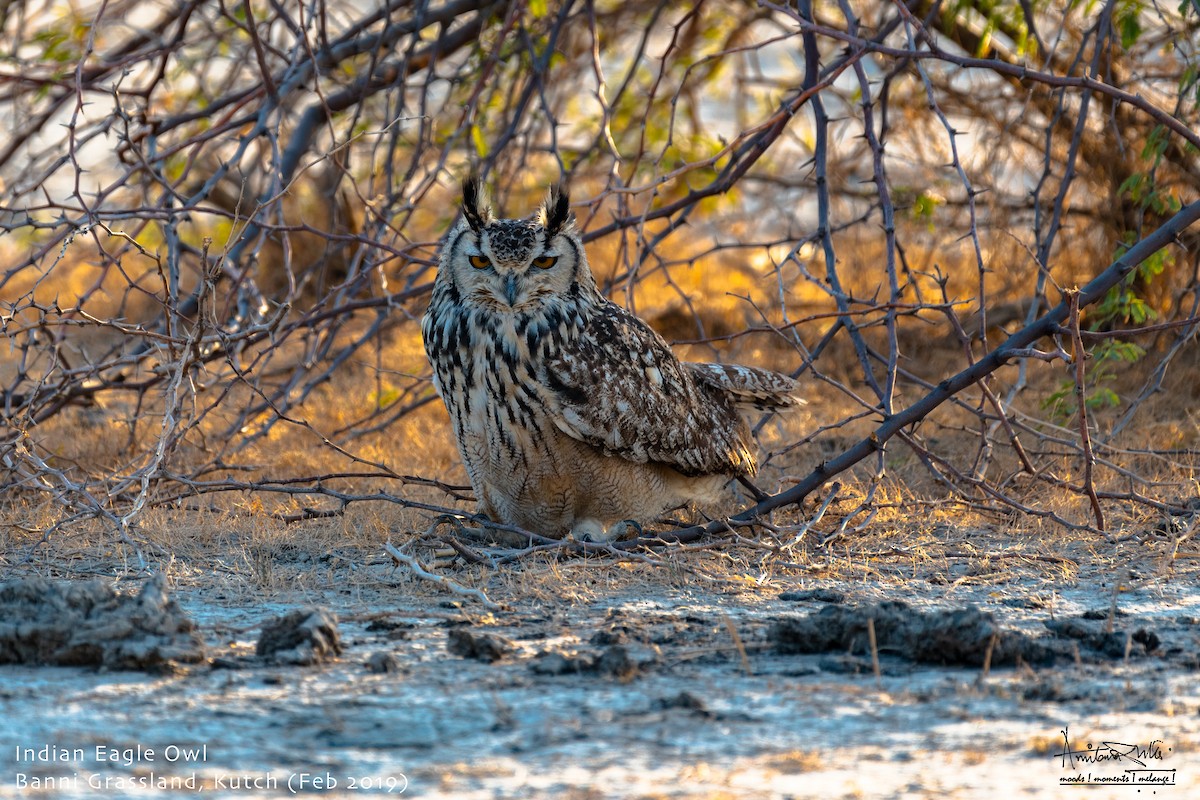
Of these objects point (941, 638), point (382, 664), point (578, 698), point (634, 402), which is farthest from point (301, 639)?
point (634, 402)

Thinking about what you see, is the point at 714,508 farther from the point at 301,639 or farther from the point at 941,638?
the point at 301,639

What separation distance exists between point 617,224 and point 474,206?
70 centimetres

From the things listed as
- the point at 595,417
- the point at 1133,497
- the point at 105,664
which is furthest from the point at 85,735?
the point at 1133,497

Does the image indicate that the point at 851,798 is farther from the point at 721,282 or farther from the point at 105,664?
the point at 721,282

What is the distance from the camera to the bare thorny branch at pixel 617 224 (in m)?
4.76

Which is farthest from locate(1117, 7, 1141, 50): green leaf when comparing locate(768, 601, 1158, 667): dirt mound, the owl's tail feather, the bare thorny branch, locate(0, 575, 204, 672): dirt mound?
locate(0, 575, 204, 672): dirt mound

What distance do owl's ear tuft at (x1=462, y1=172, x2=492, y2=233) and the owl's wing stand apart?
0.52 meters

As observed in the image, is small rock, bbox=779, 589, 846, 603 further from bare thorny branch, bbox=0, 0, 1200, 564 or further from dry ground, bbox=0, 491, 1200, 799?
bare thorny branch, bbox=0, 0, 1200, 564

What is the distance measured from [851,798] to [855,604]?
58.7 inches

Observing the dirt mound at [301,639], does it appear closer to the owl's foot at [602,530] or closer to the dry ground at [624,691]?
the dry ground at [624,691]

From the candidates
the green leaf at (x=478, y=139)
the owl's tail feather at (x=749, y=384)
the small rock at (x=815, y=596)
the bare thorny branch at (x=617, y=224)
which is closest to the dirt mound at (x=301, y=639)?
the bare thorny branch at (x=617, y=224)

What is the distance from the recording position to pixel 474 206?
15.5ft

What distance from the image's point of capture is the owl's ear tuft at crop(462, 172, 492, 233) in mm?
4672

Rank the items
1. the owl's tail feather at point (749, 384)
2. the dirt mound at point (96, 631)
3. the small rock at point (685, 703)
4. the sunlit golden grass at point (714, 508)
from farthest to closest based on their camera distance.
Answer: the owl's tail feather at point (749, 384), the sunlit golden grass at point (714, 508), the dirt mound at point (96, 631), the small rock at point (685, 703)
